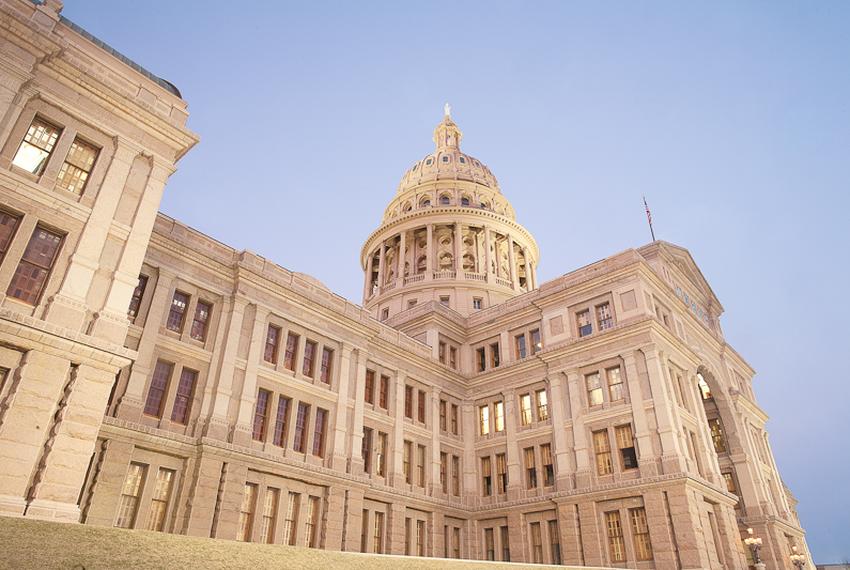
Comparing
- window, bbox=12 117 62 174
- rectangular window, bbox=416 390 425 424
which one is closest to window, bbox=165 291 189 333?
window, bbox=12 117 62 174

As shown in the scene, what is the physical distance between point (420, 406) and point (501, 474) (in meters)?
7.36

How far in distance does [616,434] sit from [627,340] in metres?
5.83

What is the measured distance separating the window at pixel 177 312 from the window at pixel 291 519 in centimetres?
1040

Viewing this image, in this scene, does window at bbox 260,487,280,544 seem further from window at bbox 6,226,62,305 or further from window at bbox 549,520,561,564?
window at bbox 549,520,561,564

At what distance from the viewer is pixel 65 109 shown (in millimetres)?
19766

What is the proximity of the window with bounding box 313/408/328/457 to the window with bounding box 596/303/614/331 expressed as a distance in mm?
18840

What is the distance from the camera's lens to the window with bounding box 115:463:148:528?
23.0 m

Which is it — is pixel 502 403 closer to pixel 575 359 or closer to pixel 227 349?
pixel 575 359

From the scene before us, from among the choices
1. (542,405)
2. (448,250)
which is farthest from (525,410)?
(448,250)

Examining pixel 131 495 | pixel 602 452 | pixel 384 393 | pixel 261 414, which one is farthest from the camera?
pixel 384 393

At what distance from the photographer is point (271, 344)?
103 ft

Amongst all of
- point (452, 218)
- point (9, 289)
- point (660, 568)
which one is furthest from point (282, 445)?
point (452, 218)

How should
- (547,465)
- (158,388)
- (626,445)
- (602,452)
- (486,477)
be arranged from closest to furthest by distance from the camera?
(158,388) → (626,445) → (602,452) → (547,465) → (486,477)

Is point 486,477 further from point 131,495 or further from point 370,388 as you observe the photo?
point 131,495
